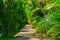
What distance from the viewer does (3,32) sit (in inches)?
480

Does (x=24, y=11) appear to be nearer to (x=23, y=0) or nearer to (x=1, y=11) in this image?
(x=23, y=0)

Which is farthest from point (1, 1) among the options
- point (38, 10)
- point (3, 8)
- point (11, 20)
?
point (38, 10)

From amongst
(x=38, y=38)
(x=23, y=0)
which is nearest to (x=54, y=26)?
(x=38, y=38)

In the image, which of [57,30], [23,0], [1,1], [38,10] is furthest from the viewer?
[23,0]

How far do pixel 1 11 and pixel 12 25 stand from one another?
1008 millimetres

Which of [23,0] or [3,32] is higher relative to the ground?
[23,0]

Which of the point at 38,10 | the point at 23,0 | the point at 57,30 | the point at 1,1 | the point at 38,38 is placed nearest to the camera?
the point at 57,30

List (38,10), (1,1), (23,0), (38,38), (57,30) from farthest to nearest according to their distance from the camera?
(23,0) → (38,10) → (1,1) → (38,38) → (57,30)

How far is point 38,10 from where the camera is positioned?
500 inches

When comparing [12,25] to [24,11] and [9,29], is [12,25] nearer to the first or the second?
[9,29]

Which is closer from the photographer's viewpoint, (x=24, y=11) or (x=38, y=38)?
(x=38, y=38)

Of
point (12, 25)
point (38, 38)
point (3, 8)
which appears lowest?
point (38, 38)

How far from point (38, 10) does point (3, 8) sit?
1940mm

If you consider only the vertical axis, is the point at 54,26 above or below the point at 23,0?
below
